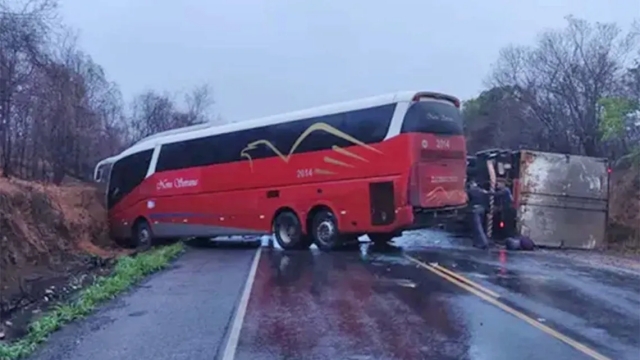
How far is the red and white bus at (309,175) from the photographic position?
60.6ft

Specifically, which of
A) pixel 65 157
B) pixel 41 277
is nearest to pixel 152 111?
pixel 65 157

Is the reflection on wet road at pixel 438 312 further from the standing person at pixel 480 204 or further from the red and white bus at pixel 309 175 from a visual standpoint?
the standing person at pixel 480 204

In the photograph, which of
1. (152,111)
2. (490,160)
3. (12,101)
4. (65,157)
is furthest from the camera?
(152,111)

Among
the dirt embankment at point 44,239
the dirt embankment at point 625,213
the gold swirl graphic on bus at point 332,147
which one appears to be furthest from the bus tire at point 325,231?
the dirt embankment at point 625,213

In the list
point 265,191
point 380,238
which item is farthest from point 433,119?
point 265,191

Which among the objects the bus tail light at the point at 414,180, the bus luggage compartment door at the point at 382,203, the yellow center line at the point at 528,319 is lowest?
the yellow center line at the point at 528,319

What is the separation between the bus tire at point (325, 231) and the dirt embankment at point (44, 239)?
562 centimetres

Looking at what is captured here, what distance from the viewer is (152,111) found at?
6356 cm

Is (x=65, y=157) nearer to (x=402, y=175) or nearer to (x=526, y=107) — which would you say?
(x=402, y=175)

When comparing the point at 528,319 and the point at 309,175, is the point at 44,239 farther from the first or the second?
the point at 528,319

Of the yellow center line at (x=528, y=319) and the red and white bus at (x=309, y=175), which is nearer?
the yellow center line at (x=528, y=319)

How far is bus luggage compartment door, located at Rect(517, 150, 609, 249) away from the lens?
74.5 ft

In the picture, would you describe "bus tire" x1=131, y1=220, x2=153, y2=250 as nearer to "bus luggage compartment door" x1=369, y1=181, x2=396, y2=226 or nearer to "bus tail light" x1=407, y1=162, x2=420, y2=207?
"bus luggage compartment door" x1=369, y1=181, x2=396, y2=226

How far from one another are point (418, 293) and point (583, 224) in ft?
45.4
